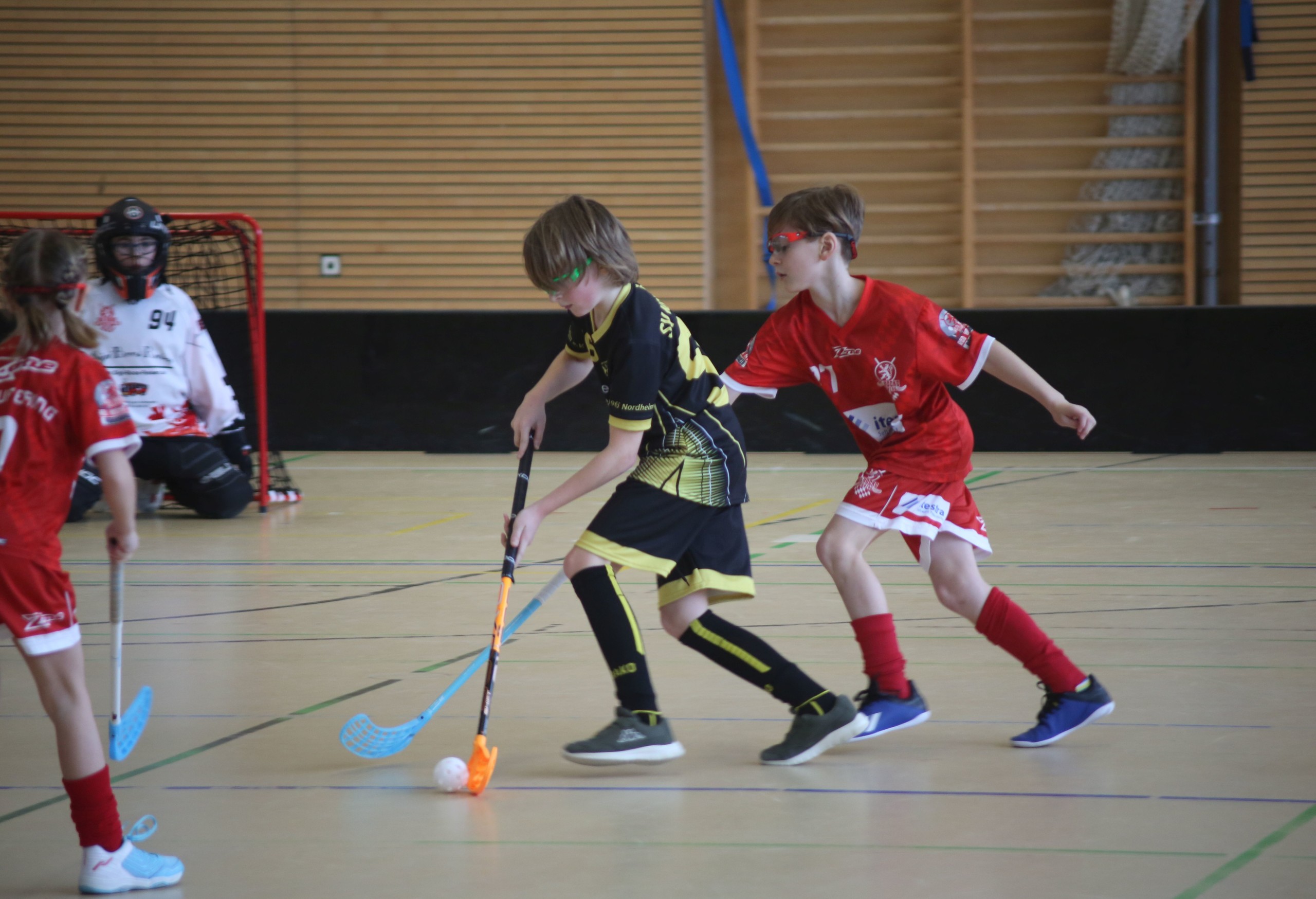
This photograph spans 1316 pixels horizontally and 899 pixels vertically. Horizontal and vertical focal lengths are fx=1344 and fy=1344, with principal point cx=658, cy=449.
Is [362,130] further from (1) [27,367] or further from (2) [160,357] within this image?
(1) [27,367]

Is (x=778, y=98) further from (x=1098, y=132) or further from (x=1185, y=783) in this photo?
(x=1185, y=783)

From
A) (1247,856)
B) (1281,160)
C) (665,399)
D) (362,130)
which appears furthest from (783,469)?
(1247,856)

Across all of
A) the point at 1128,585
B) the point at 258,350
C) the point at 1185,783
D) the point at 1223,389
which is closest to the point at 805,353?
the point at 1185,783

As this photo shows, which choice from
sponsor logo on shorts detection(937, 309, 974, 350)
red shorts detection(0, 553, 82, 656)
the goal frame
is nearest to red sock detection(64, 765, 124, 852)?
red shorts detection(0, 553, 82, 656)

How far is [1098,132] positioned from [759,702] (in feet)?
29.9

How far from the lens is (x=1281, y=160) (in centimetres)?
1063

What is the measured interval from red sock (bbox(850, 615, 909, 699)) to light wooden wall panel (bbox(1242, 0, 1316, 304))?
8.90m

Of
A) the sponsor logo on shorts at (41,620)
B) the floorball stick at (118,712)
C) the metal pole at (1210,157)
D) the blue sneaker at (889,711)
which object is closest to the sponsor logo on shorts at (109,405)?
the sponsor logo on shorts at (41,620)

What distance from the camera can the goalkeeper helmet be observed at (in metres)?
Result: 6.49

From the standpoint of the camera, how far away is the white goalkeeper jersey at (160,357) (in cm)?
665

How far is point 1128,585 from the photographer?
4.91m

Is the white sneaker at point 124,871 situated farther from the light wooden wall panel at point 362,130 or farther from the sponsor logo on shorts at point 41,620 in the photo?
the light wooden wall panel at point 362,130

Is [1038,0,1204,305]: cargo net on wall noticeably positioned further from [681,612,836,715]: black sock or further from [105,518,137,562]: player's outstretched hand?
[105,518,137,562]: player's outstretched hand

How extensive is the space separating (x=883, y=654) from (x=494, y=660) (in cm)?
90
